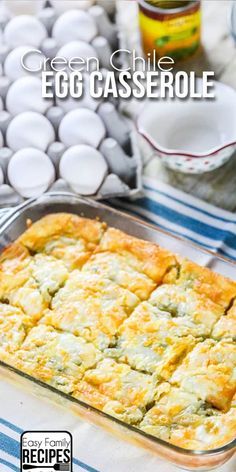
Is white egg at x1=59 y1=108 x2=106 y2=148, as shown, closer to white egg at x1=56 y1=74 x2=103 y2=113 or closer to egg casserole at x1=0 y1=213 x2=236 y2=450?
white egg at x1=56 y1=74 x2=103 y2=113

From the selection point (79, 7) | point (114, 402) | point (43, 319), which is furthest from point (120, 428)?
point (79, 7)

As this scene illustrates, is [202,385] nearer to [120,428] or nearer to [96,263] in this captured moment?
[120,428]

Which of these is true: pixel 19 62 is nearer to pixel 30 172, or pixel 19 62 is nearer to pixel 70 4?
pixel 70 4

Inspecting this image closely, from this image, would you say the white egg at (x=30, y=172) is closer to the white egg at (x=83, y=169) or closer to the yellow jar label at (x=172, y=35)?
the white egg at (x=83, y=169)

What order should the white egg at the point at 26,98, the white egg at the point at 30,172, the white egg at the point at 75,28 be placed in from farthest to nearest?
the white egg at the point at 75,28
the white egg at the point at 26,98
the white egg at the point at 30,172

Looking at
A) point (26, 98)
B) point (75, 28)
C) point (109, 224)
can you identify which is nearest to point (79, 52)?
point (75, 28)

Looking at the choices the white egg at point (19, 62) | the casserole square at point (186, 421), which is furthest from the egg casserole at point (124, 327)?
the white egg at point (19, 62)
